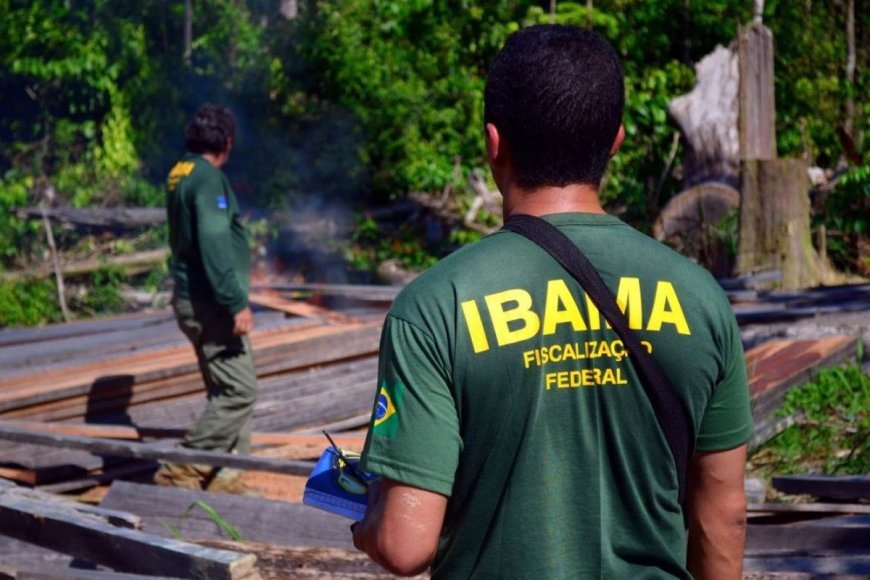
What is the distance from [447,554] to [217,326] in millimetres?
4795

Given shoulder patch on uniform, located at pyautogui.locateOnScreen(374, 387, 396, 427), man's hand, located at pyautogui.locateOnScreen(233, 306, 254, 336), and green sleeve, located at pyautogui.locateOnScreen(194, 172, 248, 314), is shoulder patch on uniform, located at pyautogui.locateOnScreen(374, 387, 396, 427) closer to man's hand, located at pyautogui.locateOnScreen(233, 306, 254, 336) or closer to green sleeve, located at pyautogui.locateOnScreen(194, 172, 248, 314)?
green sleeve, located at pyautogui.locateOnScreen(194, 172, 248, 314)

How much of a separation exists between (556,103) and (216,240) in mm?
4599

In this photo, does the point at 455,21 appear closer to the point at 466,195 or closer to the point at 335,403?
the point at 466,195

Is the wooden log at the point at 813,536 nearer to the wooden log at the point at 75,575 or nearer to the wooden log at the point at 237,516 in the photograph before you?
the wooden log at the point at 237,516

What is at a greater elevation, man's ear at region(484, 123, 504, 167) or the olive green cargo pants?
man's ear at region(484, 123, 504, 167)

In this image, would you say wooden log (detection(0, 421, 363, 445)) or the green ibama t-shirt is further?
wooden log (detection(0, 421, 363, 445))

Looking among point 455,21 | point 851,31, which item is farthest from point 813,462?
point 455,21

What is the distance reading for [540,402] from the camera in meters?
1.91

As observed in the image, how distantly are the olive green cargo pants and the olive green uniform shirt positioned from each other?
3.5 inches

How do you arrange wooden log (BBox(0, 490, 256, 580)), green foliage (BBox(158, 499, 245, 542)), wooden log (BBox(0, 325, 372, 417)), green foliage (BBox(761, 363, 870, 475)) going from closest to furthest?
wooden log (BBox(0, 490, 256, 580))
green foliage (BBox(158, 499, 245, 542))
green foliage (BBox(761, 363, 870, 475))
wooden log (BBox(0, 325, 372, 417))

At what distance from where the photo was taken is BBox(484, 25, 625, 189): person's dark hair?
1970 millimetres

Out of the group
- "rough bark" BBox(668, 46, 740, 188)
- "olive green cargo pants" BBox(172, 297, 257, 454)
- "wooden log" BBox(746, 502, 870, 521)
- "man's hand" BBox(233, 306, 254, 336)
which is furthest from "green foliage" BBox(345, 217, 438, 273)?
"wooden log" BBox(746, 502, 870, 521)

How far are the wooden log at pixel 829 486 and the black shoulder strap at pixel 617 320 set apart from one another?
3015 millimetres

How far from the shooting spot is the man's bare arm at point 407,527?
6.20 ft
